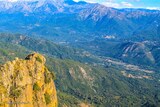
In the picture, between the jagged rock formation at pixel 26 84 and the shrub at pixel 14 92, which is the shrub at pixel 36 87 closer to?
the jagged rock formation at pixel 26 84

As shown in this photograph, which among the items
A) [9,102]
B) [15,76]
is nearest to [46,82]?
[15,76]

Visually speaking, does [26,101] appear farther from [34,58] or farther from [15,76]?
[34,58]

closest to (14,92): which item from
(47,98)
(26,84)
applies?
(26,84)

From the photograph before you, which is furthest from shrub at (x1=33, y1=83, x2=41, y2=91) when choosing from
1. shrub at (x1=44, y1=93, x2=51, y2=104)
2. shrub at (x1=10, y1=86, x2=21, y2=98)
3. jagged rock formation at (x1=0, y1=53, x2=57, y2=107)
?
shrub at (x1=10, y1=86, x2=21, y2=98)

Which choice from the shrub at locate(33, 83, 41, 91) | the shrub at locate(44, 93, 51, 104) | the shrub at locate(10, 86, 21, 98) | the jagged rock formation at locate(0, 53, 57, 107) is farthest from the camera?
the shrub at locate(44, 93, 51, 104)

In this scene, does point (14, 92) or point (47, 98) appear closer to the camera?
point (14, 92)

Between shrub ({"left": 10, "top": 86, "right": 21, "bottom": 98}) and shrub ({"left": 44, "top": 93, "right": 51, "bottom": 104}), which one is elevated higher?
shrub ({"left": 10, "top": 86, "right": 21, "bottom": 98})

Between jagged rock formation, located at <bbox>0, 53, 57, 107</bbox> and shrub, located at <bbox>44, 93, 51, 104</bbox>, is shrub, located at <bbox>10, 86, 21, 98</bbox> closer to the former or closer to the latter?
jagged rock formation, located at <bbox>0, 53, 57, 107</bbox>

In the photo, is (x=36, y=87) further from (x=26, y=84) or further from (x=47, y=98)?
(x=47, y=98)

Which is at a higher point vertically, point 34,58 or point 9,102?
point 34,58
